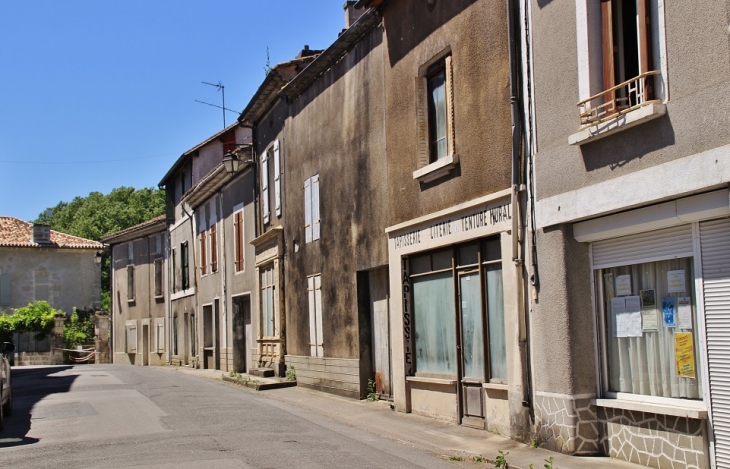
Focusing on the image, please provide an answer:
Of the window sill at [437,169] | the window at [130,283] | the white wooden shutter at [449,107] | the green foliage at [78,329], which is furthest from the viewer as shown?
the green foliage at [78,329]

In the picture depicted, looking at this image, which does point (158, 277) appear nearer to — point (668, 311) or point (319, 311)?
point (319, 311)

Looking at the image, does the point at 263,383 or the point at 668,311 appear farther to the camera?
the point at 263,383

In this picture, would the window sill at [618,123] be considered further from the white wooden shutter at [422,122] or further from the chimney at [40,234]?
the chimney at [40,234]

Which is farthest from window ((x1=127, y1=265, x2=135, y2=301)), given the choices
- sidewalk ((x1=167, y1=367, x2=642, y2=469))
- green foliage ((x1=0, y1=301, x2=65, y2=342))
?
sidewalk ((x1=167, y1=367, x2=642, y2=469))

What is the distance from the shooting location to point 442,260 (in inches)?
508

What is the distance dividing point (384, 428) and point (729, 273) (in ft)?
19.6

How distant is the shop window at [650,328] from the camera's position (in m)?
8.35

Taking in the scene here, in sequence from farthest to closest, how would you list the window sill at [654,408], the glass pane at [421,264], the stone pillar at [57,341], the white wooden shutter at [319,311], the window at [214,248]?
the stone pillar at [57,341]
the window at [214,248]
the white wooden shutter at [319,311]
the glass pane at [421,264]
the window sill at [654,408]

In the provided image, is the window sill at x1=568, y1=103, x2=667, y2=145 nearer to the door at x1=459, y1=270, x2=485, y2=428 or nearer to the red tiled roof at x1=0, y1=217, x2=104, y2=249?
the door at x1=459, y1=270, x2=485, y2=428

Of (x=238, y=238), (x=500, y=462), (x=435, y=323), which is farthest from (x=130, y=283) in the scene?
(x=500, y=462)

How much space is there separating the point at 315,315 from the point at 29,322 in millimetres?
30020

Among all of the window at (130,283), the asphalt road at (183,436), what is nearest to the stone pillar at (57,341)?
the window at (130,283)

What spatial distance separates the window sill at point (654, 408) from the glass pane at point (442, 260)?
3.74 m

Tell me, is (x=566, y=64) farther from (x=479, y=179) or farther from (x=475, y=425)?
(x=475, y=425)
